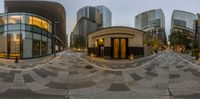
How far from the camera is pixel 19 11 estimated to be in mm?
2883

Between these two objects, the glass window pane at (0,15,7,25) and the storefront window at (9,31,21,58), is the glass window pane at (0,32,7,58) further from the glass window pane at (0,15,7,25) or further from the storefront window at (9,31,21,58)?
the glass window pane at (0,15,7,25)

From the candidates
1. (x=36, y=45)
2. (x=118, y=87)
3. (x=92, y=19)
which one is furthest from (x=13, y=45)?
(x=118, y=87)

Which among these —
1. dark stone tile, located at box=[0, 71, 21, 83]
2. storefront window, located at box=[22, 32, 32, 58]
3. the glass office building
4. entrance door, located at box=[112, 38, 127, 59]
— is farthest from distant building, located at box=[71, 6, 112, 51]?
dark stone tile, located at box=[0, 71, 21, 83]

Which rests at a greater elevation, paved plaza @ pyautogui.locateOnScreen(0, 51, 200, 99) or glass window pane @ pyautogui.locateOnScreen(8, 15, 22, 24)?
glass window pane @ pyautogui.locateOnScreen(8, 15, 22, 24)

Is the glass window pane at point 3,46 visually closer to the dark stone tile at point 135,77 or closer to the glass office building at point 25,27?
the glass office building at point 25,27

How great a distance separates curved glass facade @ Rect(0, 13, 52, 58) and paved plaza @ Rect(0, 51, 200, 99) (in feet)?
0.78

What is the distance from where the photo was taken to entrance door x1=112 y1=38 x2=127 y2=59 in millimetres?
4031

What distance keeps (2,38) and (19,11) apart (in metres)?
0.49

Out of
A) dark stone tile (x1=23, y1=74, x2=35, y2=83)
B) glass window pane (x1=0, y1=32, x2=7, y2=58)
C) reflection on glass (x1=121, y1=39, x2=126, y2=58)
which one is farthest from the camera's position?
reflection on glass (x1=121, y1=39, x2=126, y2=58)

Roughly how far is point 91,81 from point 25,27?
138cm

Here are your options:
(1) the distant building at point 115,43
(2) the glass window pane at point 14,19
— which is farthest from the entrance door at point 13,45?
(1) the distant building at point 115,43

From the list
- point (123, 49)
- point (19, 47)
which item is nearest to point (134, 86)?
point (123, 49)

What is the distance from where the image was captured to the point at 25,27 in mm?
2957

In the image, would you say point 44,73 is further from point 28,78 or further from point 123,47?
point 123,47
